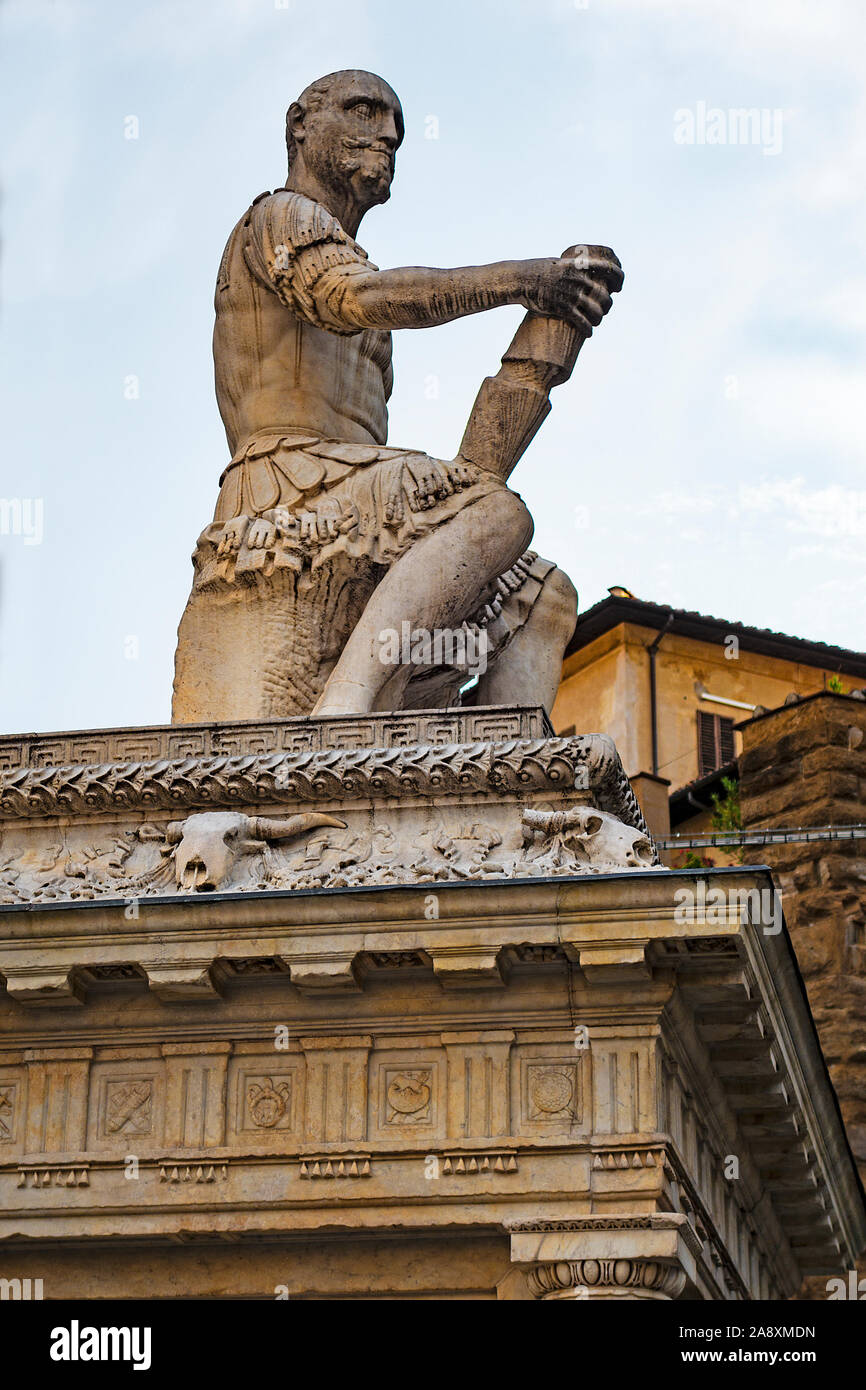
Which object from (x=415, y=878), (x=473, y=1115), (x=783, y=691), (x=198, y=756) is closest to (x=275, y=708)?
(x=198, y=756)

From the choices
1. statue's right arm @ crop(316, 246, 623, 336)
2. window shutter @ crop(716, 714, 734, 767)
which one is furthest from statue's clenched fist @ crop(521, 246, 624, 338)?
window shutter @ crop(716, 714, 734, 767)

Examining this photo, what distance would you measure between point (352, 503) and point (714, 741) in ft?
111

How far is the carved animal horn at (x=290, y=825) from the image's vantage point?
12352 mm

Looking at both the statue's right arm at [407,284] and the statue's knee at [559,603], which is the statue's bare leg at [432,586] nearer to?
the statue's knee at [559,603]

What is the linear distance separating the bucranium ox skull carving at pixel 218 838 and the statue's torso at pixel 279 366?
3528 millimetres

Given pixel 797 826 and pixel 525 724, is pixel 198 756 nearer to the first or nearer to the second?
pixel 525 724

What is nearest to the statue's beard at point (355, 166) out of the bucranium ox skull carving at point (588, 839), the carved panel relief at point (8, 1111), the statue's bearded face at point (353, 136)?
the statue's bearded face at point (353, 136)

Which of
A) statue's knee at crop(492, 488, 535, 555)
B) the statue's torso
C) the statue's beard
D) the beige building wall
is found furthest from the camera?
the beige building wall

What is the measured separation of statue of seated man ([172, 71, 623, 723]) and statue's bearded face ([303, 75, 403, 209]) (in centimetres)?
1

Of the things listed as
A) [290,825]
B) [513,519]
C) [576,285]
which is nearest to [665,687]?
[513,519]

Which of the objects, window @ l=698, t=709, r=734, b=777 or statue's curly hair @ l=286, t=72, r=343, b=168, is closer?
statue's curly hair @ l=286, t=72, r=343, b=168

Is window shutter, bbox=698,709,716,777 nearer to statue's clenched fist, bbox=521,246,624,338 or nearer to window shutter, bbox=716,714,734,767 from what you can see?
window shutter, bbox=716,714,734,767

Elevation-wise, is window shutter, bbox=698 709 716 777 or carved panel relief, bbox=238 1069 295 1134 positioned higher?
window shutter, bbox=698 709 716 777

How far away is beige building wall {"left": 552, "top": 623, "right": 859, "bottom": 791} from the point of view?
153ft
